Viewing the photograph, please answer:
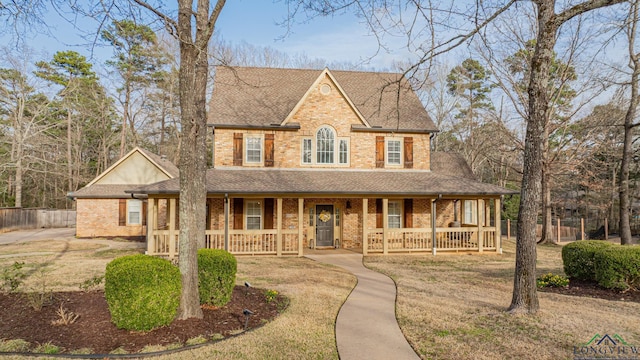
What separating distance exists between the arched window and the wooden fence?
23.9 metres

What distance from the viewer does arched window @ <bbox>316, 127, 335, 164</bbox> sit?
17.4 m

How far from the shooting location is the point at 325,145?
689 inches

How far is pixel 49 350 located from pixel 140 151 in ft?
63.6

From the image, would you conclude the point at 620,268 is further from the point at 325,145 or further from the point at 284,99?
the point at 284,99

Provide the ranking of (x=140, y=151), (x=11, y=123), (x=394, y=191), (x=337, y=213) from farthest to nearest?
1. (x=11, y=123)
2. (x=140, y=151)
3. (x=337, y=213)
4. (x=394, y=191)

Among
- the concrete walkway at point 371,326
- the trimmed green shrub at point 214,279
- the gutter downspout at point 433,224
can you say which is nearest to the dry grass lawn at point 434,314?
the concrete walkway at point 371,326

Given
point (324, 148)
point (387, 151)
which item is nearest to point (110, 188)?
point (324, 148)

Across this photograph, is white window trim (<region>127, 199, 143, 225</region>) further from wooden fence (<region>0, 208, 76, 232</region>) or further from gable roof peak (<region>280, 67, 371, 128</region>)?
gable roof peak (<region>280, 67, 371, 128</region>)

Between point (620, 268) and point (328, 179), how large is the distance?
398 inches

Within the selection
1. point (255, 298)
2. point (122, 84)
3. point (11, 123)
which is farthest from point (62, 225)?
point (255, 298)

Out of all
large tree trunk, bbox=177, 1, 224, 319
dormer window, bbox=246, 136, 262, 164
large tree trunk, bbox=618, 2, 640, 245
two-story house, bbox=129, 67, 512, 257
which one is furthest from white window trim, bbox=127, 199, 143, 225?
large tree trunk, bbox=618, 2, 640, 245

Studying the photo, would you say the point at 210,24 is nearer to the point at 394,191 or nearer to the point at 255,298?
the point at 255,298

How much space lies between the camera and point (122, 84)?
33219 millimetres

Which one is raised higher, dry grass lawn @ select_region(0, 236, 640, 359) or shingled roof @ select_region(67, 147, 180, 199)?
shingled roof @ select_region(67, 147, 180, 199)
